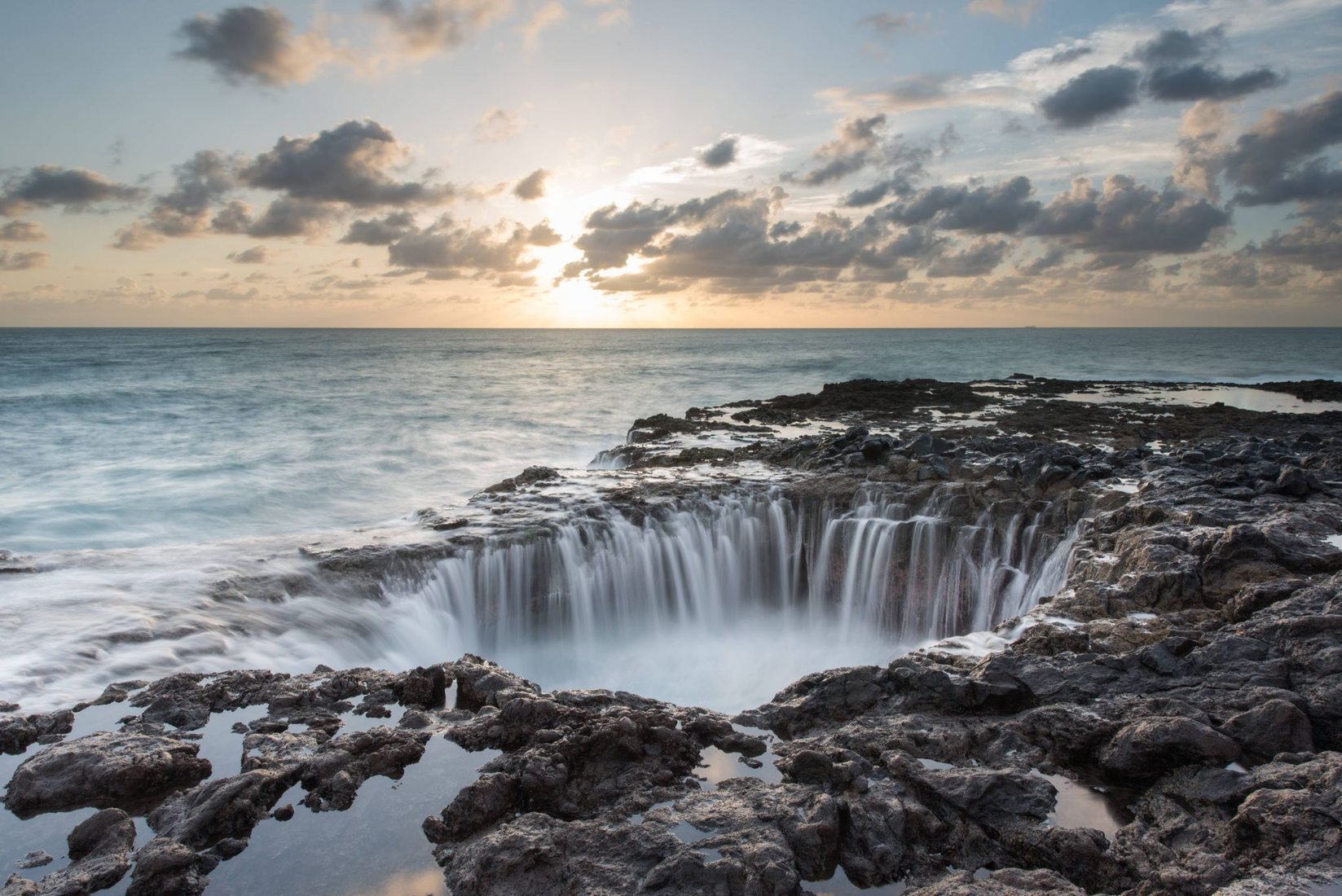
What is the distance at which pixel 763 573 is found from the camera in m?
12.8

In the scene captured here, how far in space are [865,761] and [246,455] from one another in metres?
25.2

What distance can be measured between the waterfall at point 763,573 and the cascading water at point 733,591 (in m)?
0.02

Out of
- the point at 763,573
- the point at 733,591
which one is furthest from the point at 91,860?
the point at 763,573

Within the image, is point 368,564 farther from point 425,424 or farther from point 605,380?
point 605,380

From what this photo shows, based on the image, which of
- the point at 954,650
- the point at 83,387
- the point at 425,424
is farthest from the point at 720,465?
the point at 83,387

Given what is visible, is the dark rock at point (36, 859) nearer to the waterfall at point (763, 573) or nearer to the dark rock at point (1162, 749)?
the waterfall at point (763, 573)

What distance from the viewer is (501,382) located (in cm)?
5509

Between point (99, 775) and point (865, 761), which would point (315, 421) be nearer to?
point (99, 775)

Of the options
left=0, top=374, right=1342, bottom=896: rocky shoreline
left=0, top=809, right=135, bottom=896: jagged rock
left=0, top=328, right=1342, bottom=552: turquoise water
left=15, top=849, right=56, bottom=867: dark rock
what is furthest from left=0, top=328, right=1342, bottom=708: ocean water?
left=0, top=809, right=135, bottom=896: jagged rock

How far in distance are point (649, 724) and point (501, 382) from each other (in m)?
51.4

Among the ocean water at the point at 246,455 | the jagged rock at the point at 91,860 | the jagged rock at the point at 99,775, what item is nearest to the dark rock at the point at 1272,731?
the jagged rock at the point at 91,860

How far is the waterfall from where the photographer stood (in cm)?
1113

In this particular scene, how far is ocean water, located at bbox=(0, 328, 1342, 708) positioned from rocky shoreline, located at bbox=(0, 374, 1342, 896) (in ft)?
6.40

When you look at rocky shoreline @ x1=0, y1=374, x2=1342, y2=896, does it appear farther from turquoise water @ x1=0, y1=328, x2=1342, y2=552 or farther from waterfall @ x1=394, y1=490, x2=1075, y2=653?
Answer: turquoise water @ x1=0, y1=328, x2=1342, y2=552
